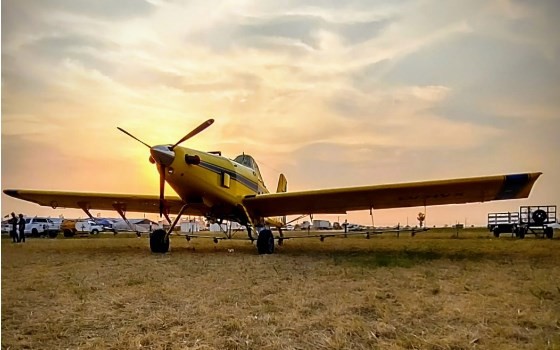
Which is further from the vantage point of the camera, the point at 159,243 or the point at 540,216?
the point at 540,216

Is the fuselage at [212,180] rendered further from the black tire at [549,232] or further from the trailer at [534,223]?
the black tire at [549,232]

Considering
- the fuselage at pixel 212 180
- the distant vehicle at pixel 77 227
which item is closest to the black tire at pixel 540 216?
the fuselage at pixel 212 180

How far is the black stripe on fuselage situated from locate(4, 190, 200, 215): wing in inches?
36.6

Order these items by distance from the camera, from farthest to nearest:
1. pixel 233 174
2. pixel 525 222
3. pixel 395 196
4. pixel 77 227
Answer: pixel 77 227 → pixel 525 222 → pixel 233 174 → pixel 395 196

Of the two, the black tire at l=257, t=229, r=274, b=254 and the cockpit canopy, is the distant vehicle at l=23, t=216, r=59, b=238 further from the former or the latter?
the black tire at l=257, t=229, r=274, b=254

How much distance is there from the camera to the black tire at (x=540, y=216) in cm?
979

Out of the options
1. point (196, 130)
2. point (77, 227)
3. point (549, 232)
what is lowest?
point (77, 227)

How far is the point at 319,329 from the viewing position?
1.90 metres

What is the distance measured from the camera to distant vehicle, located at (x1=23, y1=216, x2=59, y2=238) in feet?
50.6

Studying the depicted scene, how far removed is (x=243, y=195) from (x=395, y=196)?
87.7 inches

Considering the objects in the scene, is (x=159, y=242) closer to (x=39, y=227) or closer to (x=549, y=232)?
(x=549, y=232)

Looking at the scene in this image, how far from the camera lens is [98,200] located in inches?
282

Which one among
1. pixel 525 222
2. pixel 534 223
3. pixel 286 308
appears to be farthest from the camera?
pixel 525 222

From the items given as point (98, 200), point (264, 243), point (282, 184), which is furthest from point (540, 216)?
point (98, 200)
